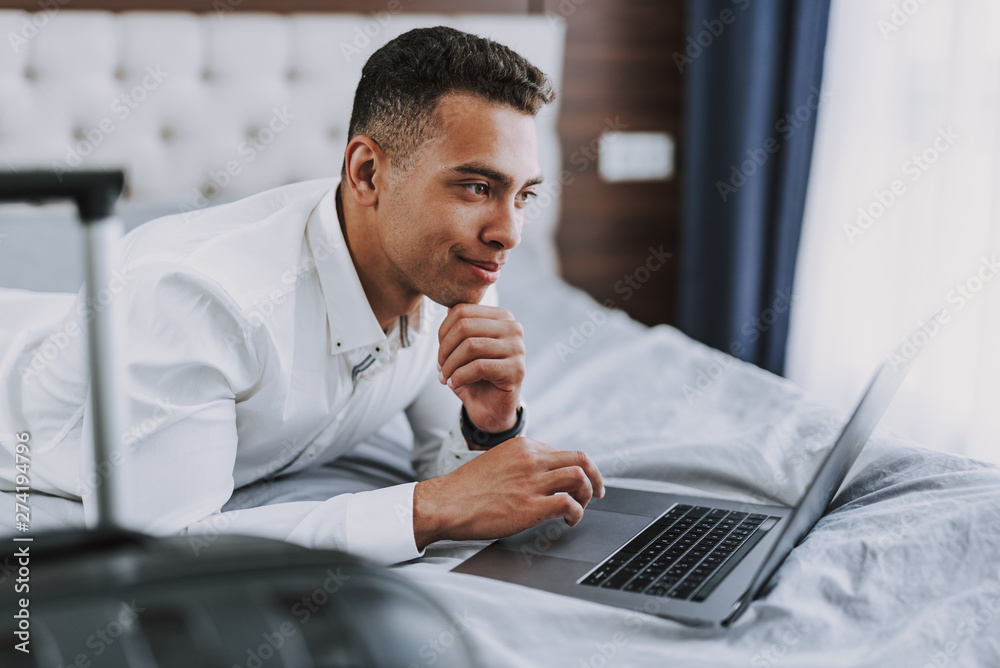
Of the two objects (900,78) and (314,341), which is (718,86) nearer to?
(900,78)

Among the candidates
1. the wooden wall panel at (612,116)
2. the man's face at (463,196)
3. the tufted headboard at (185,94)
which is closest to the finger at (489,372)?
the man's face at (463,196)

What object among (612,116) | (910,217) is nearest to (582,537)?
(910,217)

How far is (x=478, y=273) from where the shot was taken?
3.59ft

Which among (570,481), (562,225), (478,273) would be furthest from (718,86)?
(570,481)

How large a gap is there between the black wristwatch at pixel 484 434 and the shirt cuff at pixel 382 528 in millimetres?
287

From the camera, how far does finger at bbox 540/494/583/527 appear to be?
895 millimetres

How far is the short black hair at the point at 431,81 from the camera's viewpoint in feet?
3.50

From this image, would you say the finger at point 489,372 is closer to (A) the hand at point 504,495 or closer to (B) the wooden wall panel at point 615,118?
(A) the hand at point 504,495

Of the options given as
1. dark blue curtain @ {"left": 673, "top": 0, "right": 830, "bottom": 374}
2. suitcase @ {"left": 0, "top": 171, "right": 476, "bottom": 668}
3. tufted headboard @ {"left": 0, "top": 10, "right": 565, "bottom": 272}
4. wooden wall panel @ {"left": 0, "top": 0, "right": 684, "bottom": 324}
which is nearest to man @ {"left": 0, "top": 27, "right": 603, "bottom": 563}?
suitcase @ {"left": 0, "top": 171, "right": 476, "bottom": 668}

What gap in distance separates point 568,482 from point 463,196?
393 mm

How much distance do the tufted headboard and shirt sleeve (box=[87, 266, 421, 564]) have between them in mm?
1231

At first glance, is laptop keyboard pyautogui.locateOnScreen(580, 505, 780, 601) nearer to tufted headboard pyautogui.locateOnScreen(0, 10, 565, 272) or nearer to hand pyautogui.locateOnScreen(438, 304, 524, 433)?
hand pyautogui.locateOnScreen(438, 304, 524, 433)

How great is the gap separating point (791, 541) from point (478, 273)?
507mm

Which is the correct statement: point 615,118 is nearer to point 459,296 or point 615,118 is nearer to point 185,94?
point 185,94
